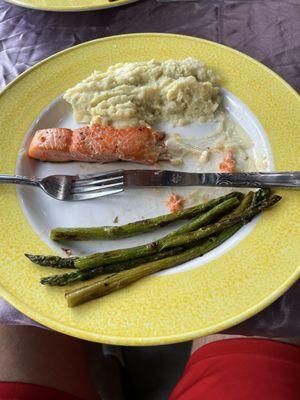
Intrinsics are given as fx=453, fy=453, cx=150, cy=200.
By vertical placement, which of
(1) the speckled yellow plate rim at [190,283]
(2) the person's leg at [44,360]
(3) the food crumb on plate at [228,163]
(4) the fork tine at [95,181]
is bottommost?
(2) the person's leg at [44,360]

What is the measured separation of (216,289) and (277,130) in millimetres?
732

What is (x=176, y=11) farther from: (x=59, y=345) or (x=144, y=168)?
(x=59, y=345)

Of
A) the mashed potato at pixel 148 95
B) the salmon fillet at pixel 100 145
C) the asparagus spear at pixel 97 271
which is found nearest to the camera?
the asparagus spear at pixel 97 271

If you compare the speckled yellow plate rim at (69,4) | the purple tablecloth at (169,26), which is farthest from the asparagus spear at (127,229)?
the speckled yellow plate rim at (69,4)

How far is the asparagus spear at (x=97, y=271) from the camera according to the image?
142 cm

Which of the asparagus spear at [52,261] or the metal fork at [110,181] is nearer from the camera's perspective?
the asparagus spear at [52,261]

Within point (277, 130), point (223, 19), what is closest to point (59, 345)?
point (277, 130)

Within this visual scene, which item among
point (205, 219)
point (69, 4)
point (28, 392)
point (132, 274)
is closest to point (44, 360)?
point (28, 392)

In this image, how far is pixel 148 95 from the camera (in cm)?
199

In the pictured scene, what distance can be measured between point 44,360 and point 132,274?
0.54 metres

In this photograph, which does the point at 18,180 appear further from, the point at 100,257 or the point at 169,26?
the point at 169,26

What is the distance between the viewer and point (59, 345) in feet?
5.68

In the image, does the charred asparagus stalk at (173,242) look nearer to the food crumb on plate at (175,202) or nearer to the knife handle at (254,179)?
the knife handle at (254,179)

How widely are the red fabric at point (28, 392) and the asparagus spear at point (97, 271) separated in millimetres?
393
